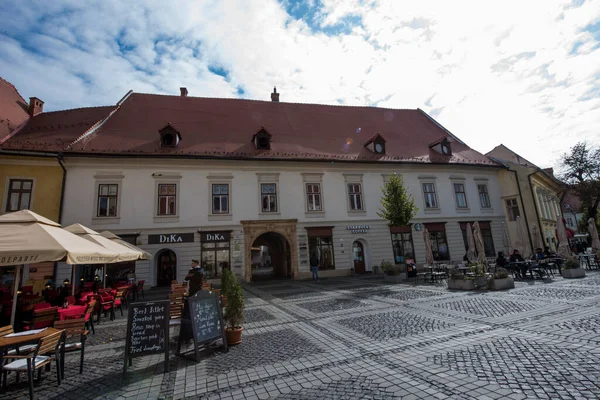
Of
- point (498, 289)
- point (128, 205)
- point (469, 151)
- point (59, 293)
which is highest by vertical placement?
point (469, 151)

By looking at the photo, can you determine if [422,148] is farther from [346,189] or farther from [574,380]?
[574,380]

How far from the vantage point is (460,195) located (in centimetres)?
2366

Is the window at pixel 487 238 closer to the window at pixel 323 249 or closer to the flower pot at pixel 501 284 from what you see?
the window at pixel 323 249

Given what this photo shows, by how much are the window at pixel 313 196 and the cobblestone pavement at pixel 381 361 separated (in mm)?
12263

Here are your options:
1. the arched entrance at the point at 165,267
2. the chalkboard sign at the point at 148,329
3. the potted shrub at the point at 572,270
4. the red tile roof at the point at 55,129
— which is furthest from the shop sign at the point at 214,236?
the potted shrub at the point at 572,270

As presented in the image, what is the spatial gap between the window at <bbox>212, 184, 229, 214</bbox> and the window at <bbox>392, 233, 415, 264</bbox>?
1233 cm

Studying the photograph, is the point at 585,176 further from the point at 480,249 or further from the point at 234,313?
the point at 234,313

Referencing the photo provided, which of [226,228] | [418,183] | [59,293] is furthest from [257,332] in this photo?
[418,183]

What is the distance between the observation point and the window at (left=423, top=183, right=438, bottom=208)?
74.4 feet

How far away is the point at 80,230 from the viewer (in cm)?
1027

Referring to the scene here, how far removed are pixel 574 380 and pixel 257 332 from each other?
232 inches

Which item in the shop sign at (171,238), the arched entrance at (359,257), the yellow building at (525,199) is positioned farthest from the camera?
the yellow building at (525,199)

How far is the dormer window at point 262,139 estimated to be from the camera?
2019 centimetres

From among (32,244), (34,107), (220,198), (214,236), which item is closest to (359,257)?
(214,236)
